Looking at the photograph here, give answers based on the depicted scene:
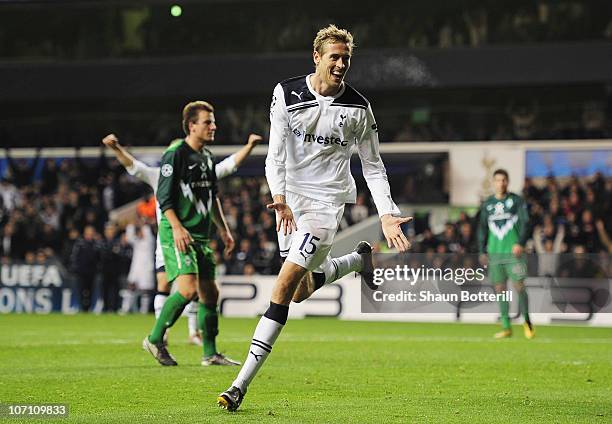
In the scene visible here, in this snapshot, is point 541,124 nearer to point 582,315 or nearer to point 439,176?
point 439,176

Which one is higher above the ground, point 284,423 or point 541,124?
point 541,124

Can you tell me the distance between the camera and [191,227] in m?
11.0

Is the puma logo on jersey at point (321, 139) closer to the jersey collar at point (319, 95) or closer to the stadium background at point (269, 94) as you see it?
the jersey collar at point (319, 95)

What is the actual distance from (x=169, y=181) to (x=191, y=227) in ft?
1.70

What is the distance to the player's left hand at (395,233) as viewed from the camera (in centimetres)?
754

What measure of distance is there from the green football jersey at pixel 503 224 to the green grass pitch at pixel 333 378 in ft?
4.35

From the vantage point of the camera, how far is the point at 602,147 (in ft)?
90.2

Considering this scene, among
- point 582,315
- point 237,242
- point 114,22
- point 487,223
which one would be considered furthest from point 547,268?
point 114,22

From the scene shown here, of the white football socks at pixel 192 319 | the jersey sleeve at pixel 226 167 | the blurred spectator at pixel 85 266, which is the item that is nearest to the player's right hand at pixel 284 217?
the jersey sleeve at pixel 226 167

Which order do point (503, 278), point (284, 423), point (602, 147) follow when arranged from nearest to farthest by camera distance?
point (284, 423) < point (503, 278) < point (602, 147)

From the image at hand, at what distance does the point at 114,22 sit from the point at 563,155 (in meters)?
12.2

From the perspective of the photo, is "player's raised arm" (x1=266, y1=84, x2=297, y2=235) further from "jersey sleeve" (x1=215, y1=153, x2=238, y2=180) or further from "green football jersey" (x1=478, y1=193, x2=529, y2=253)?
"green football jersey" (x1=478, y1=193, x2=529, y2=253)

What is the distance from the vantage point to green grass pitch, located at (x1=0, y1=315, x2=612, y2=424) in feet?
24.7

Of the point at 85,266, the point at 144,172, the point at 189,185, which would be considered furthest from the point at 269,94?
the point at 189,185
